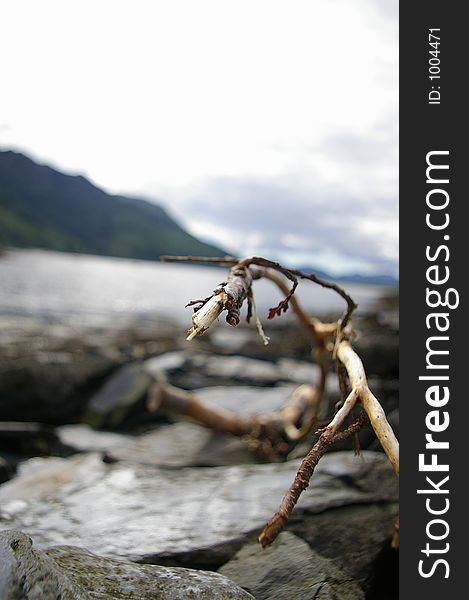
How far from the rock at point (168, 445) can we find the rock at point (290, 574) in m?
2.96

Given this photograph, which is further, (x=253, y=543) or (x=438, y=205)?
(x=253, y=543)

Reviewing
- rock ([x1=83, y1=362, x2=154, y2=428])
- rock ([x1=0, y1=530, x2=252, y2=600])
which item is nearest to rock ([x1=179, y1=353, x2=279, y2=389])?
rock ([x1=83, y1=362, x2=154, y2=428])

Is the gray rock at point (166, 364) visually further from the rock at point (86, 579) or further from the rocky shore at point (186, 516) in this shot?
the rock at point (86, 579)

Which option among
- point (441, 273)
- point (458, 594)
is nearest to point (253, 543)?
point (458, 594)

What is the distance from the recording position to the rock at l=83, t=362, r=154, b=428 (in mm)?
9102

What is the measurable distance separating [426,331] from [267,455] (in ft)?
13.6

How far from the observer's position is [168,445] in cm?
749

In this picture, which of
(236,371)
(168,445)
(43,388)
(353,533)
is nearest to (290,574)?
(353,533)

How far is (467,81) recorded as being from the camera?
9.39ft

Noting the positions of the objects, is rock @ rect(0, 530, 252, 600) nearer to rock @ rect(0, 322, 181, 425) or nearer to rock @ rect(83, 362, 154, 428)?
rock @ rect(83, 362, 154, 428)

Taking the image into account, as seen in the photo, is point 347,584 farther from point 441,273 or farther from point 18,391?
point 18,391

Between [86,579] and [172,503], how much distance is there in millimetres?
1811

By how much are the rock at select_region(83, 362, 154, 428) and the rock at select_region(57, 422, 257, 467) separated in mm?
337

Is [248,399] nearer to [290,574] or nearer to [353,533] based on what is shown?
[353,533]
